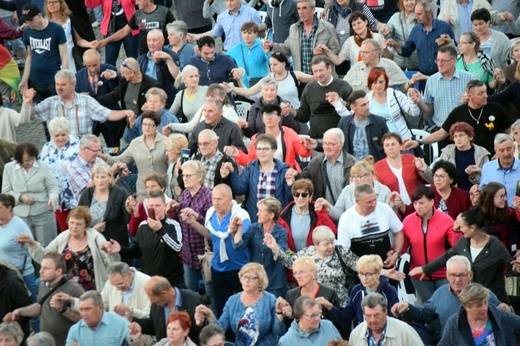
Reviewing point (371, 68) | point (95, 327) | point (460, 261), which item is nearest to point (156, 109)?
point (371, 68)

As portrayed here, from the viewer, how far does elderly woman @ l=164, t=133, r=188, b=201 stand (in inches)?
603

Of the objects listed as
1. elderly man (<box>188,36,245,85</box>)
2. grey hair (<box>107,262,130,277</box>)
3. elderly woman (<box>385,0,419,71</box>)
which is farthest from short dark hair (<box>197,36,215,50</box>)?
grey hair (<box>107,262,130,277</box>)

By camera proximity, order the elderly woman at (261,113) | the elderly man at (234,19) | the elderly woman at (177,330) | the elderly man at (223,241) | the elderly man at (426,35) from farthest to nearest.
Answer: the elderly man at (234,19), the elderly man at (426,35), the elderly woman at (261,113), the elderly man at (223,241), the elderly woman at (177,330)

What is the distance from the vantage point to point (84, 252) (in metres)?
13.9

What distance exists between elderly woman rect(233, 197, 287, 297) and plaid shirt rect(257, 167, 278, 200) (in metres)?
0.91

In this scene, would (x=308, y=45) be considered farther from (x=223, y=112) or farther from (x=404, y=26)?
(x=223, y=112)

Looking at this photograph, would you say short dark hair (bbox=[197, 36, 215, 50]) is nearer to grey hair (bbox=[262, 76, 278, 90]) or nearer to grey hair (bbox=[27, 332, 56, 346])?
grey hair (bbox=[262, 76, 278, 90])

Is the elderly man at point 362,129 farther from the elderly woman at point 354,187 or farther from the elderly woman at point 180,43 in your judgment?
the elderly woman at point 180,43

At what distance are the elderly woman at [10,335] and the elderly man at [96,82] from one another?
5.41 metres

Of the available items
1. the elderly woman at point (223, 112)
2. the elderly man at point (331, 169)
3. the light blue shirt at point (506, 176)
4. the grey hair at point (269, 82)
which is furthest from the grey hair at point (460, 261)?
the elderly woman at point (223, 112)

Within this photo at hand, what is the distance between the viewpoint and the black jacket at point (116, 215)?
1458 cm

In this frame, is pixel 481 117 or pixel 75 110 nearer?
pixel 481 117

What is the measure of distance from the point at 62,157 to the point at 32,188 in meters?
0.73

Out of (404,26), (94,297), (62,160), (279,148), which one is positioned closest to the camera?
(94,297)
